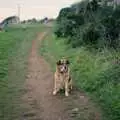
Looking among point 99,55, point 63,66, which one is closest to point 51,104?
point 63,66

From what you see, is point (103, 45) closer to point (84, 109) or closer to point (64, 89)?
point (64, 89)

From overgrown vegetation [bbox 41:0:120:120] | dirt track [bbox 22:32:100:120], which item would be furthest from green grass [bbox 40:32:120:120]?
dirt track [bbox 22:32:100:120]

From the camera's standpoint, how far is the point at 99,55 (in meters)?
16.9

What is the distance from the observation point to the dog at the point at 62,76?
11.7 metres

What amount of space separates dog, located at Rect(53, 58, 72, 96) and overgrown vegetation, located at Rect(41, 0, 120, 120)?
0.69 meters

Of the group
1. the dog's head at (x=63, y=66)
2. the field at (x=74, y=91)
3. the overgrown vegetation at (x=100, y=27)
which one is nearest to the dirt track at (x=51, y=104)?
the field at (x=74, y=91)

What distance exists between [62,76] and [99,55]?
538 cm

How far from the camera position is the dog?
38.3 ft

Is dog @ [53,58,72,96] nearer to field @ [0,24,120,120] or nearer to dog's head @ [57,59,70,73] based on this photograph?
dog's head @ [57,59,70,73]

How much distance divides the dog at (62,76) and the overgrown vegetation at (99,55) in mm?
687

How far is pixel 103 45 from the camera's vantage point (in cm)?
1909

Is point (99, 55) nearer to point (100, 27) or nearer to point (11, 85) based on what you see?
point (100, 27)

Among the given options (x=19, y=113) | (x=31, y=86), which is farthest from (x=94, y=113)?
(x=31, y=86)

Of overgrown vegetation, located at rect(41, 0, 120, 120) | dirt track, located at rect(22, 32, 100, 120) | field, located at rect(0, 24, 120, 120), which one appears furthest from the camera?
overgrown vegetation, located at rect(41, 0, 120, 120)
